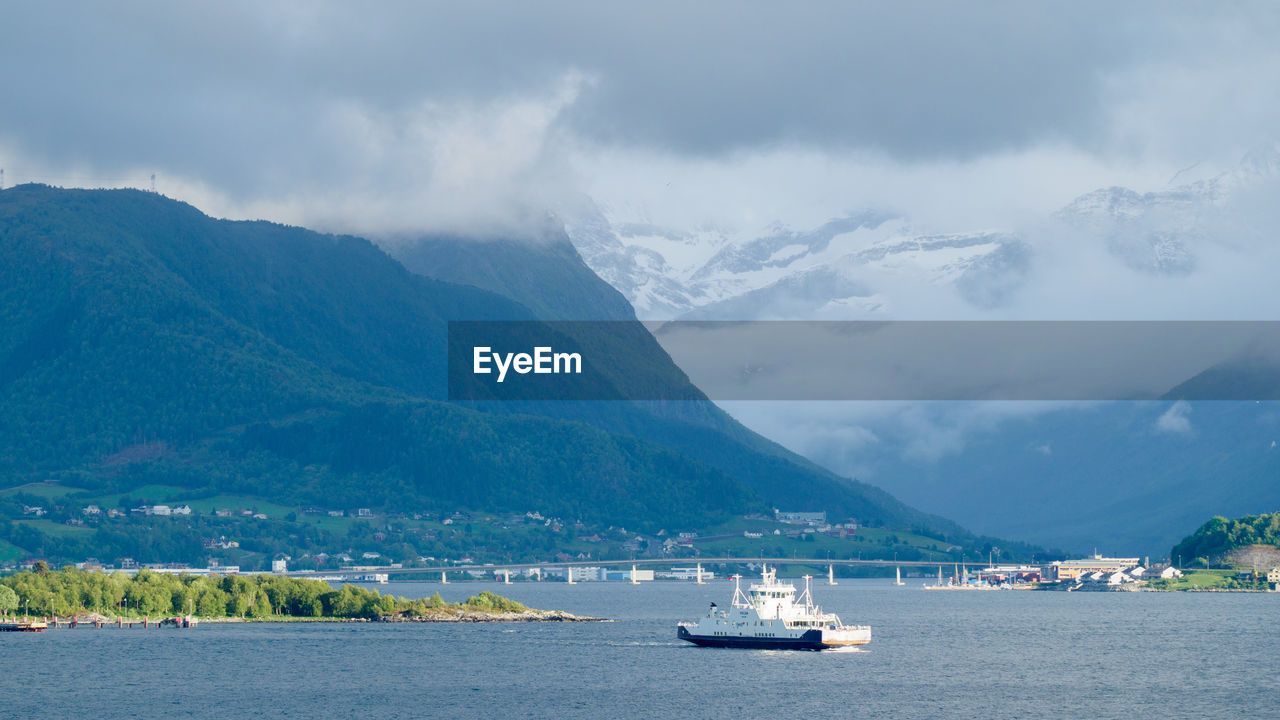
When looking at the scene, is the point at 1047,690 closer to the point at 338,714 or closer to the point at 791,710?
the point at 791,710

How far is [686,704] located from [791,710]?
10.9 m

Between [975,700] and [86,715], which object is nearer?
[86,715]

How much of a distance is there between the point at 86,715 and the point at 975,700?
84.9 metres

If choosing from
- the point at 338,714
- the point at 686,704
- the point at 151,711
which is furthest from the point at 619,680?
the point at 151,711

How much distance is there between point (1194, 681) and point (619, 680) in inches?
2462

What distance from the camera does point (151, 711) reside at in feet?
559

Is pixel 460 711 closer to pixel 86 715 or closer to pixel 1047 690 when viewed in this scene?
pixel 86 715

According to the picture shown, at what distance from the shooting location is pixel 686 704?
176250 mm

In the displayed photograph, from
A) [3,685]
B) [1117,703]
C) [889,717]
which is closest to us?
[889,717]

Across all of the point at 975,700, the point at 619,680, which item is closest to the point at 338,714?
the point at 619,680

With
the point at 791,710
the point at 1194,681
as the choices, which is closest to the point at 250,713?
the point at 791,710

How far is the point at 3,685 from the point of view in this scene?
18950 centimetres

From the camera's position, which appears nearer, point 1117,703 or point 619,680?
point 1117,703

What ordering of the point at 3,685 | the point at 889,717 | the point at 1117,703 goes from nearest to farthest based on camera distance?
the point at 889,717 < the point at 1117,703 < the point at 3,685
